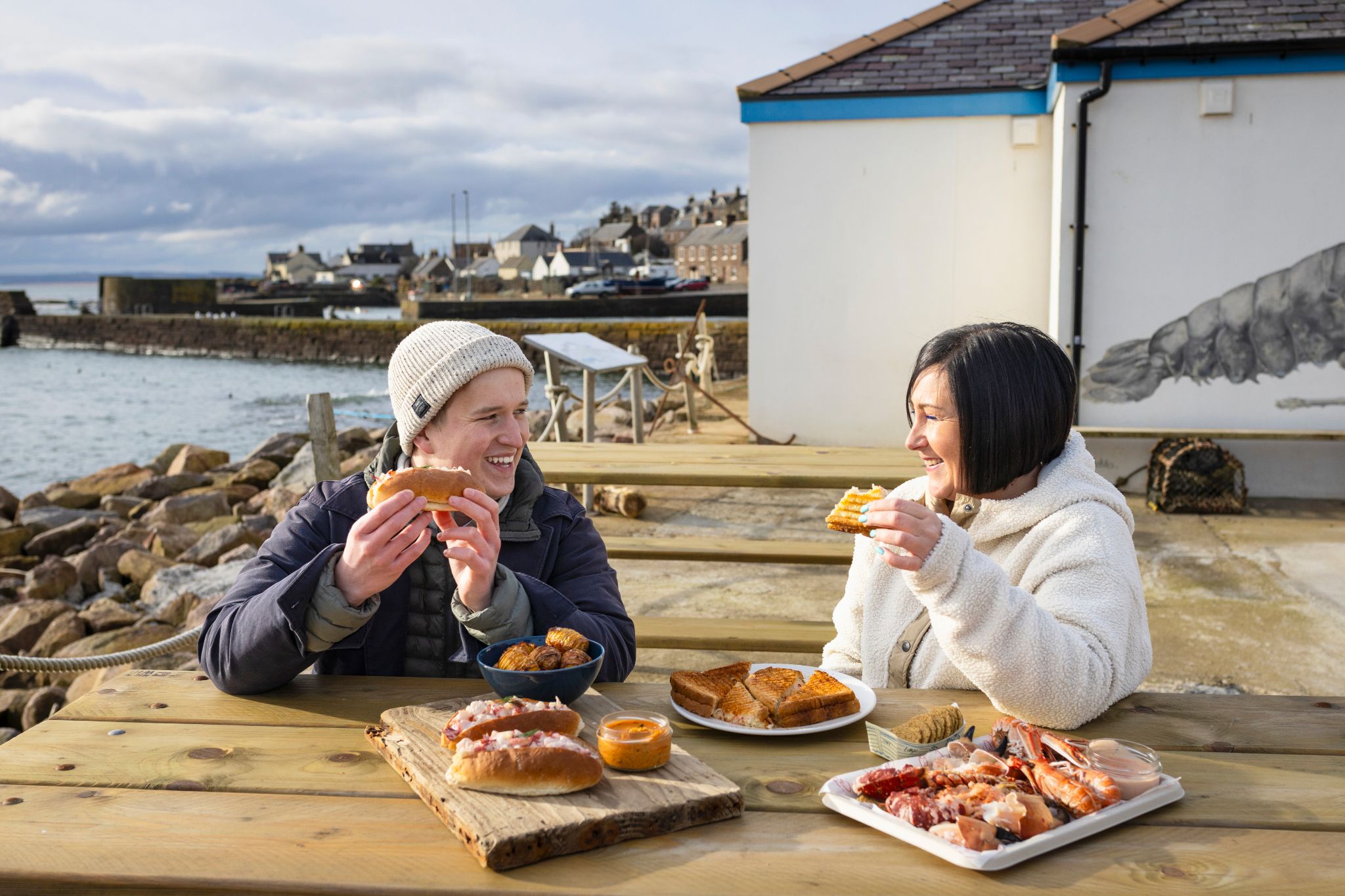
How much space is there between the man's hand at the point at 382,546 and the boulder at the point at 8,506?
13.4 meters

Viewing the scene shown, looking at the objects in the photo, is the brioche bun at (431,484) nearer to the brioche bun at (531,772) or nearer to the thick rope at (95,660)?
the brioche bun at (531,772)

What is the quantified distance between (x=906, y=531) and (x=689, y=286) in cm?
6257

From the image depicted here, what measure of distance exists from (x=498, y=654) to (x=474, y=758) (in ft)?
1.60

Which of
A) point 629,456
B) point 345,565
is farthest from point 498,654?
point 629,456

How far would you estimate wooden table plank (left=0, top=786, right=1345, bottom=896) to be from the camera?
156 centimetres

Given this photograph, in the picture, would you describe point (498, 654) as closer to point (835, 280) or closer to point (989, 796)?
point (989, 796)

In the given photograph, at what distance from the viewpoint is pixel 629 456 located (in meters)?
6.08

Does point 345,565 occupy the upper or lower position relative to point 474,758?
upper

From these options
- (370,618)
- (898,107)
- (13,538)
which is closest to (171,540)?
(13,538)

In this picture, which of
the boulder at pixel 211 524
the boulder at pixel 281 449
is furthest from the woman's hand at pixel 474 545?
the boulder at pixel 281 449

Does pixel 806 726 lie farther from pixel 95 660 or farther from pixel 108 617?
pixel 108 617

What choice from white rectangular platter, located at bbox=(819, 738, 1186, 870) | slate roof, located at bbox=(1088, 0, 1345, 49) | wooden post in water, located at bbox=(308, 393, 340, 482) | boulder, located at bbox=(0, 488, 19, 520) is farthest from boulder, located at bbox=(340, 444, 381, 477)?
white rectangular platter, located at bbox=(819, 738, 1186, 870)

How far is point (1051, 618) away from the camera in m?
2.13

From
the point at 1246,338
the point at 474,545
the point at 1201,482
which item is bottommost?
the point at 1201,482
